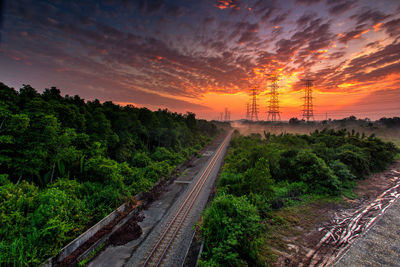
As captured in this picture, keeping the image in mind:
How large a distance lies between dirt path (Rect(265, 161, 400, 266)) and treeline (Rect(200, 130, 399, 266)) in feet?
4.53

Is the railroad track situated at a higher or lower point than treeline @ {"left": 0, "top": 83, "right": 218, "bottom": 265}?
lower

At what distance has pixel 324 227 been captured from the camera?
13.0 meters

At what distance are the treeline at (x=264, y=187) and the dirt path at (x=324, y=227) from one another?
1.38 m

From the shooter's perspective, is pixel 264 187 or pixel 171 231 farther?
pixel 264 187

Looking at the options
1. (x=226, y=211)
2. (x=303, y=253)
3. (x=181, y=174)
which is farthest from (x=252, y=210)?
(x=181, y=174)

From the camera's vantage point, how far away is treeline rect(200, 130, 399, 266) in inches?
399

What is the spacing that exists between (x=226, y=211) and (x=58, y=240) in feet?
38.5

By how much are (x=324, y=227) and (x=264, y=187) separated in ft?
17.7

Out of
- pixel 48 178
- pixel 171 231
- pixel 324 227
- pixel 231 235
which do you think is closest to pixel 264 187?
pixel 324 227

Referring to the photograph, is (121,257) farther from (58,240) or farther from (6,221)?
(6,221)

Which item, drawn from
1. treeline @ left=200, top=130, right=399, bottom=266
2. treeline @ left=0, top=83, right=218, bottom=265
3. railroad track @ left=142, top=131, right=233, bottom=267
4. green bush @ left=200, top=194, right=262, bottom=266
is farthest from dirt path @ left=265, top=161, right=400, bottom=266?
treeline @ left=0, top=83, right=218, bottom=265

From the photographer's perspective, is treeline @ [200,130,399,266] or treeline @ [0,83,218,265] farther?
treeline @ [0,83,218,265]

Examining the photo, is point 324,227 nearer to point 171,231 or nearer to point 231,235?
point 231,235

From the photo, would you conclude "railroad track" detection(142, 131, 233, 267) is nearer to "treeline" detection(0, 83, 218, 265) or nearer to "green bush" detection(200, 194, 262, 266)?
"green bush" detection(200, 194, 262, 266)
